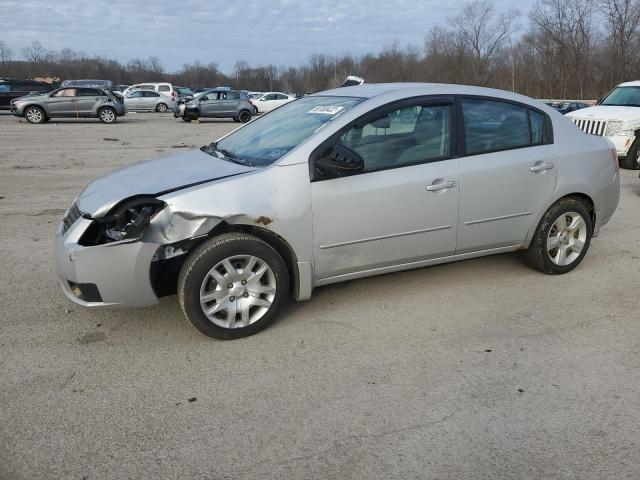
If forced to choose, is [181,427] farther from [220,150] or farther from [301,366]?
[220,150]

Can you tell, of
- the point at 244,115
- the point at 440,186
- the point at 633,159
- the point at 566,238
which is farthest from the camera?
the point at 244,115

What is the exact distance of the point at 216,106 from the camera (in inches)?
1118

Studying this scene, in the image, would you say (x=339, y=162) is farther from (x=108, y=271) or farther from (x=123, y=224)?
(x=108, y=271)

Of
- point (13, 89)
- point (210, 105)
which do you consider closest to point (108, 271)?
point (210, 105)

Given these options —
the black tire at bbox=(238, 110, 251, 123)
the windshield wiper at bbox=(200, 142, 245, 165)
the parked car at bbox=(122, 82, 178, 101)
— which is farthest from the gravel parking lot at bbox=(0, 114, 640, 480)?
the parked car at bbox=(122, 82, 178, 101)

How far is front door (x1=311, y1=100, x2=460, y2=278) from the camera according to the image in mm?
3971

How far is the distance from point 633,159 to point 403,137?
9597 millimetres

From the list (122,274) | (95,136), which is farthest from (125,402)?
(95,136)

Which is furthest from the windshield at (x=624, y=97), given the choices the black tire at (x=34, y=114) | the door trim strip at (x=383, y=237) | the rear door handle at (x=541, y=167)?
the black tire at (x=34, y=114)

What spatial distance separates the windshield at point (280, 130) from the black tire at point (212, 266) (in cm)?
65

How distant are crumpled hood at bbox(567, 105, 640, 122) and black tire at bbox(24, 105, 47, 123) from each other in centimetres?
2100

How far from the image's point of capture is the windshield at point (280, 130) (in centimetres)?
418

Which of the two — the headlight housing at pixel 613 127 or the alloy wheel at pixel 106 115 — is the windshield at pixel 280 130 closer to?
the headlight housing at pixel 613 127

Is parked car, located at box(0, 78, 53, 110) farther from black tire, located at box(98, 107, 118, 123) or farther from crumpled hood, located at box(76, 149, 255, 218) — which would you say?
crumpled hood, located at box(76, 149, 255, 218)
